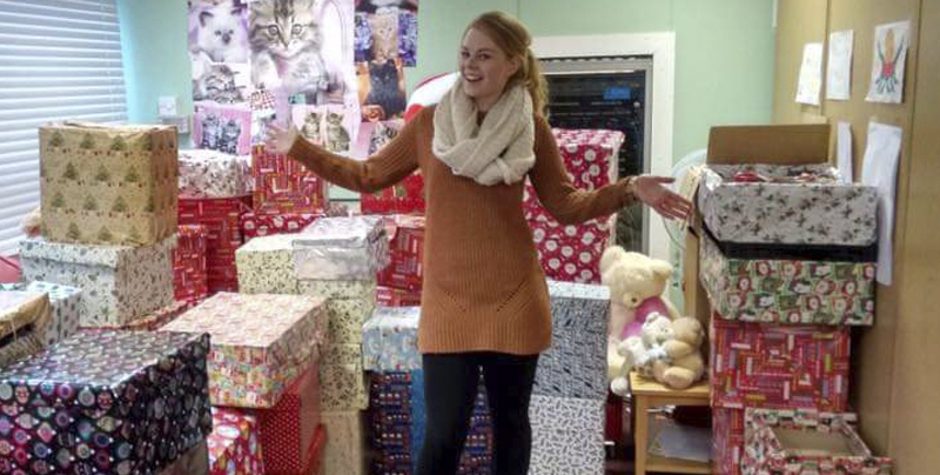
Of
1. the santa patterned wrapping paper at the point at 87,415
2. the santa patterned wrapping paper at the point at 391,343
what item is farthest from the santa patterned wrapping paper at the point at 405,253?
the santa patterned wrapping paper at the point at 87,415

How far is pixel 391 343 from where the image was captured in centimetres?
274

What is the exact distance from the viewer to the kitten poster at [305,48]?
13.0ft

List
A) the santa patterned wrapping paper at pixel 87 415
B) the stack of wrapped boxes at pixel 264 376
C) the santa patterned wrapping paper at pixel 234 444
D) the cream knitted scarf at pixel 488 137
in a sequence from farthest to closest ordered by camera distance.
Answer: the stack of wrapped boxes at pixel 264 376, the santa patterned wrapping paper at pixel 234 444, the cream knitted scarf at pixel 488 137, the santa patterned wrapping paper at pixel 87 415

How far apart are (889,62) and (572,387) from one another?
129cm

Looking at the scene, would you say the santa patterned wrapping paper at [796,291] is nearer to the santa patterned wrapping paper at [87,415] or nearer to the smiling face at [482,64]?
the smiling face at [482,64]

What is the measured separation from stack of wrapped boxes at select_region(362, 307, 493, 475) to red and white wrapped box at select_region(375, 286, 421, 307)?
10cm

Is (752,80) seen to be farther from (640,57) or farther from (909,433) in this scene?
(909,433)

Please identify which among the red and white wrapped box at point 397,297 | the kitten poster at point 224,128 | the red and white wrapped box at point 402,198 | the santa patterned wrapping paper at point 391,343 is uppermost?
the kitten poster at point 224,128

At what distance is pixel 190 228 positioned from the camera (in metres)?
3.04

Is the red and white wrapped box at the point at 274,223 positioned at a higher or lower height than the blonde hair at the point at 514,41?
lower

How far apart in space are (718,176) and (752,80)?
4.50 feet

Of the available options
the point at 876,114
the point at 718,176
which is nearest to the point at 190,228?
the point at 718,176

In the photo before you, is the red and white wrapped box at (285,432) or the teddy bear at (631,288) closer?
the red and white wrapped box at (285,432)

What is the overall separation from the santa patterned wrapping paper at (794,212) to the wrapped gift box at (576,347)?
1.48 feet
